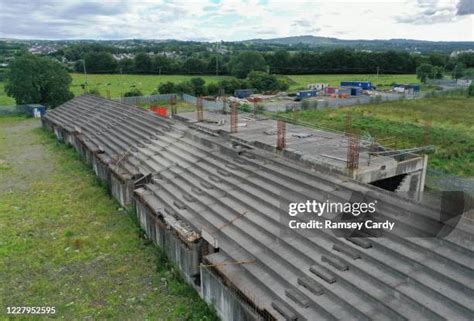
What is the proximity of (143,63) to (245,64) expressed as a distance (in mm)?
17657

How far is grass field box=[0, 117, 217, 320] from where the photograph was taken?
7523 millimetres

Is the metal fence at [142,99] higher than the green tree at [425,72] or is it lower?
lower

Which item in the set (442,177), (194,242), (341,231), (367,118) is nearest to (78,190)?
(194,242)

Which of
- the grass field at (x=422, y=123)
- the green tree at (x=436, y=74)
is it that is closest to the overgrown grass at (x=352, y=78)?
the green tree at (x=436, y=74)

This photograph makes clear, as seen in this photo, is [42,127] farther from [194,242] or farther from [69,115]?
[194,242]

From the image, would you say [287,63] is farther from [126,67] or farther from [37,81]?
[37,81]

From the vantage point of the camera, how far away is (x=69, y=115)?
79.2 ft

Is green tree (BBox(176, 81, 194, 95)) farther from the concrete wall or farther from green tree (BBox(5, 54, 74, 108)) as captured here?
the concrete wall

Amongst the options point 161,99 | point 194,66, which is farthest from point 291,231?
point 194,66

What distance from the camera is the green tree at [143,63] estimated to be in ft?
207

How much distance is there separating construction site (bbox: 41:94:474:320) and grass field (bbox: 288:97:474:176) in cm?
609

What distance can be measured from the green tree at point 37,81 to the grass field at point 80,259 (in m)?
17.0

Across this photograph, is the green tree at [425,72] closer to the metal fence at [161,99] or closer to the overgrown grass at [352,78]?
the overgrown grass at [352,78]

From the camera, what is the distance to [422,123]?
1063 inches
